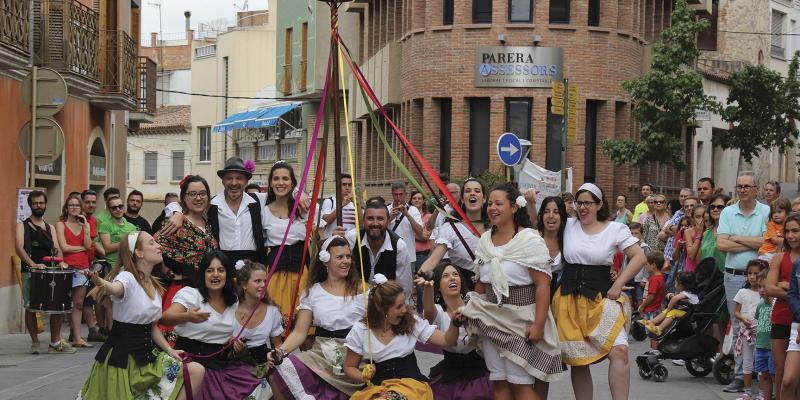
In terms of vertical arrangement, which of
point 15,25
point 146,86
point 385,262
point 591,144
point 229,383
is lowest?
point 229,383

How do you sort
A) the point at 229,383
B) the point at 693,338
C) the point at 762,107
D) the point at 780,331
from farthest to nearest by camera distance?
the point at 762,107 → the point at 693,338 → the point at 780,331 → the point at 229,383

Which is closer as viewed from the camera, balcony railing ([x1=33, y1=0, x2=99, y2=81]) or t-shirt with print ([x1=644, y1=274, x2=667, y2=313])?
t-shirt with print ([x1=644, y1=274, x2=667, y2=313])

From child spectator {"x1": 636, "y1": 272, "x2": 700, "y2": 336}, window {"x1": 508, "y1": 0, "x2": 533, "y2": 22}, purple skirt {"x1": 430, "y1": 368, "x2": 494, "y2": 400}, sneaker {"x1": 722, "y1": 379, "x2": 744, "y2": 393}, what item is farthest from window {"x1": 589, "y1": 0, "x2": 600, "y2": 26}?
purple skirt {"x1": 430, "y1": 368, "x2": 494, "y2": 400}

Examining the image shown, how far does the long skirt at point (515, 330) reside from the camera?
327 inches

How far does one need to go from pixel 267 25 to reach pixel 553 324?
187ft

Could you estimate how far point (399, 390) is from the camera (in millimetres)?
8281

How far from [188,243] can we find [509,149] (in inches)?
493

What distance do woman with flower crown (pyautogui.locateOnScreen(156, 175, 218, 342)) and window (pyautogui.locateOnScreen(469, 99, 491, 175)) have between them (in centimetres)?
2181

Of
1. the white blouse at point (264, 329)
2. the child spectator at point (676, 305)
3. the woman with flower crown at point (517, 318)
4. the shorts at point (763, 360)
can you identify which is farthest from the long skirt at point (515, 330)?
the child spectator at point (676, 305)

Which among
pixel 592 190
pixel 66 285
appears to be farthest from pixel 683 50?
pixel 592 190

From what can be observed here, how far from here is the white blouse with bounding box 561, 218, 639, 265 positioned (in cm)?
926

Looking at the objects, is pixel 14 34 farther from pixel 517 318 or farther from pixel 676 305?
pixel 517 318

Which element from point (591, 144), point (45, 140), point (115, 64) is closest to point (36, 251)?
point (45, 140)

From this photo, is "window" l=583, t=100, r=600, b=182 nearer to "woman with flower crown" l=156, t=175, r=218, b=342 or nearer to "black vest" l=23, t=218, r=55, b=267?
"black vest" l=23, t=218, r=55, b=267
